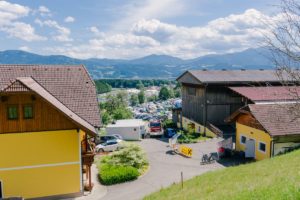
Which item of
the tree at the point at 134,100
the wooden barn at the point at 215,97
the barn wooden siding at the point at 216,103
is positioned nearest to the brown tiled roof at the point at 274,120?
the wooden barn at the point at 215,97

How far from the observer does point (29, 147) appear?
2062 cm

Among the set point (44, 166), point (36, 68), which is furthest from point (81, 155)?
point (36, 68)

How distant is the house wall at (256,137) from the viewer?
87.1 ft

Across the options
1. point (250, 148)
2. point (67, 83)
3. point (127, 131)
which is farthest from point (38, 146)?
point (127, 131)

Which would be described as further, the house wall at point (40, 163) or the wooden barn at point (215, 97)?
the wooden barn at point (215, 97)

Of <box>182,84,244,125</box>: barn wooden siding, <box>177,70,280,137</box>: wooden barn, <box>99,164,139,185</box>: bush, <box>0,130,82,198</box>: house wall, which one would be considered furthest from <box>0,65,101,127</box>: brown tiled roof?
<box>182,84,244,125</box>: barn wooden siding

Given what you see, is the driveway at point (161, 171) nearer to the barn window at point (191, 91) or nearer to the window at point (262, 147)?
the window at point (262, 147)

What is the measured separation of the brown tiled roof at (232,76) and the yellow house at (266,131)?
13607 mm

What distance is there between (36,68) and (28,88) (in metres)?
6.77

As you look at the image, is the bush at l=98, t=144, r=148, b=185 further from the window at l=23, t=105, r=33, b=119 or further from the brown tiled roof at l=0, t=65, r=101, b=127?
the window at l=23, t=105, r=33, b=119

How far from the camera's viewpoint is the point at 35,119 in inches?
809

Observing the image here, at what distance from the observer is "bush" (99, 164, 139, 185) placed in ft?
77.7

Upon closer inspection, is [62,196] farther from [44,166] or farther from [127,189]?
[127,189]

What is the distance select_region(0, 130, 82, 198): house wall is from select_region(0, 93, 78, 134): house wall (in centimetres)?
36
